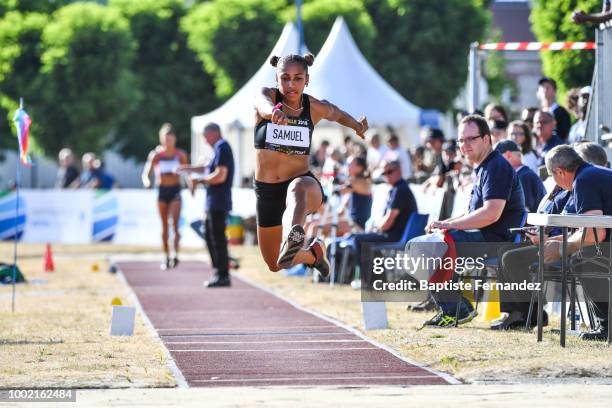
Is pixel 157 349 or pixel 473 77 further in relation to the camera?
pixel 473 77

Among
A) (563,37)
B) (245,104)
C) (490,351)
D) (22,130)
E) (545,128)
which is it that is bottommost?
(490,351)

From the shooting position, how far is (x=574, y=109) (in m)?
15.5

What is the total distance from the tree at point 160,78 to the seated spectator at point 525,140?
4342 cm

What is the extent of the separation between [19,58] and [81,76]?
227 centimetres

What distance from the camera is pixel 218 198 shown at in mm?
Answer: 17719

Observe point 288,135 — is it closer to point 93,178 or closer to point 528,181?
point 528,181

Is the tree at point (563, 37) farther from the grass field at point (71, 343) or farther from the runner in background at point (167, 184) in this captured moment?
the grass field at point (71, 343)

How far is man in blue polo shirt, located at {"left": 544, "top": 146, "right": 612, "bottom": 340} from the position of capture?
418 inches

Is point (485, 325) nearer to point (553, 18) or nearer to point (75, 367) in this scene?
point (75, 367)

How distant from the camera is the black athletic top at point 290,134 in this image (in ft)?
35.0

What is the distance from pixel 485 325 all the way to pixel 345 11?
40.6 metres

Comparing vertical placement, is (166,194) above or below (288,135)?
below

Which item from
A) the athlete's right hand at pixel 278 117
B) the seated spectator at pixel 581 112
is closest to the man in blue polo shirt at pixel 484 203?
the athlete's right hand at pixel 278 117

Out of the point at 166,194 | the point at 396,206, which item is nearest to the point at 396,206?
the point at 396,206
